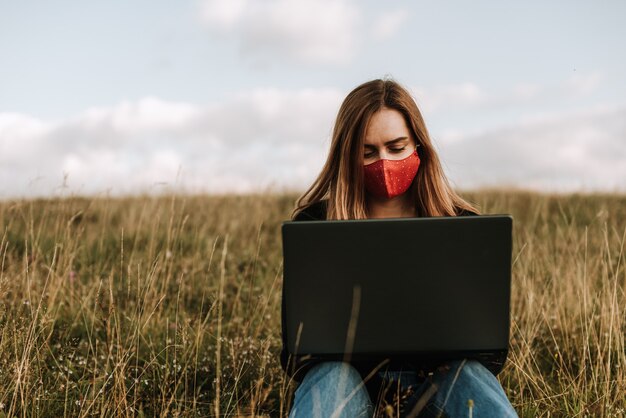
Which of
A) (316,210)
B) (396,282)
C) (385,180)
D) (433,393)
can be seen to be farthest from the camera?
(316,210)

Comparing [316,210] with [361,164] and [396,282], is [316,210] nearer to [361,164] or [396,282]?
[361,164]

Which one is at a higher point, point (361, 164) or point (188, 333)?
point (361, 164)

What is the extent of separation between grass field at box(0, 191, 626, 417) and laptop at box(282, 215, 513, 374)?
2.52 feet

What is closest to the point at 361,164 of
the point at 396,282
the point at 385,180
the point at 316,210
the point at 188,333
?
the point at 385,180

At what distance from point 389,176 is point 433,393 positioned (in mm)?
935

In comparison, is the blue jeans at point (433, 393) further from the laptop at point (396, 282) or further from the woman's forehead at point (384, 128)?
the woman's forehead at point (384, 128)

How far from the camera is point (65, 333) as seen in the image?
3539 millimetres

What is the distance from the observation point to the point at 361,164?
253 cm

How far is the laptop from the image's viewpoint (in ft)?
5.39

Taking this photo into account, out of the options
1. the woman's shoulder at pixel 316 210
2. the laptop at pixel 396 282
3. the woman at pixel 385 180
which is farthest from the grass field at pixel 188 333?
the laptop at pixel 396 282

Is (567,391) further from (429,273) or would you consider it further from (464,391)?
(429,273)

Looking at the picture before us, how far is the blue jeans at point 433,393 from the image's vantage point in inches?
74.8

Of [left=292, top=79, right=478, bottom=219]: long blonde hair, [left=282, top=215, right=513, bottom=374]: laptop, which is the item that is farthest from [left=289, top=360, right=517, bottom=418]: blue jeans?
[left=292, top=79, right=478, bottom=219]: long blonde hair

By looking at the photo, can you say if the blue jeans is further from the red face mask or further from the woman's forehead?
the woman's forehead
